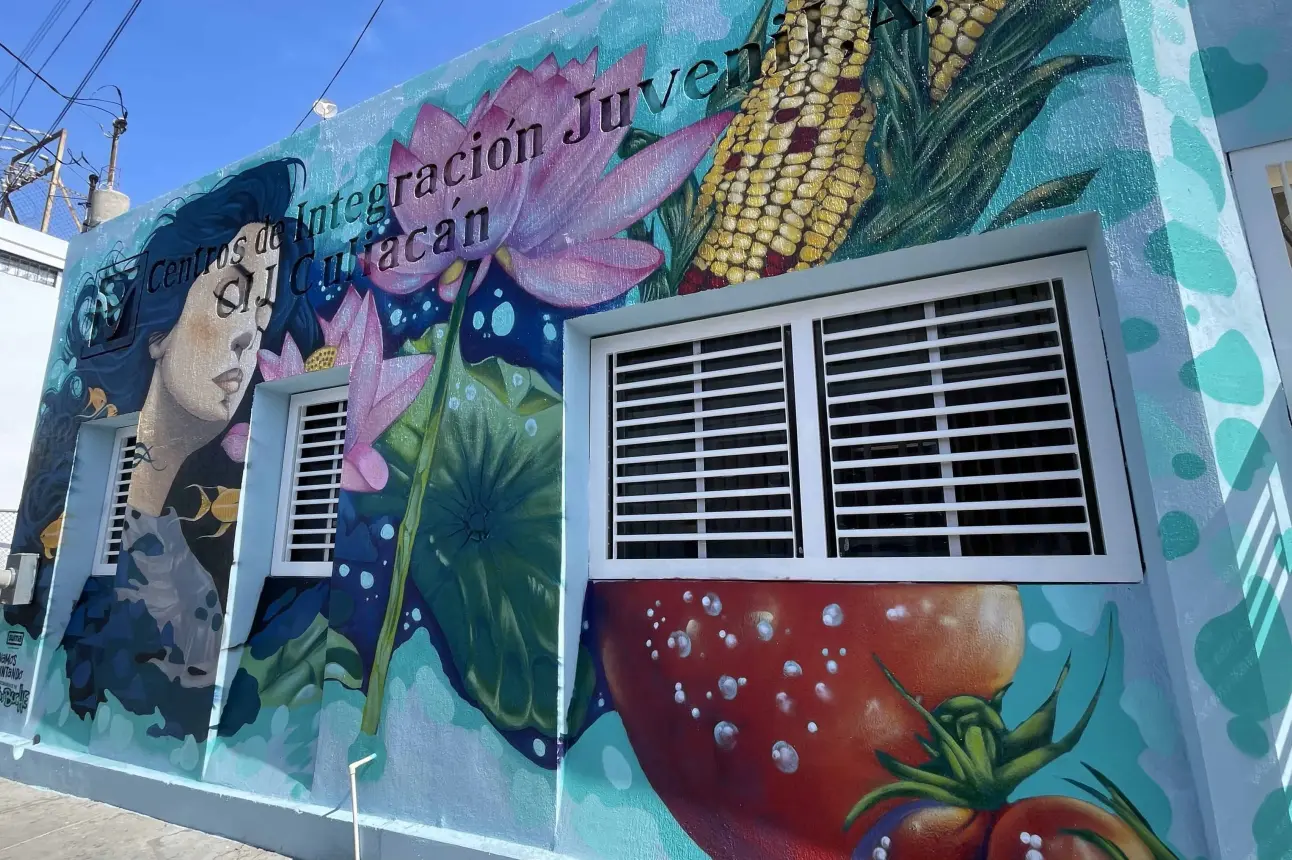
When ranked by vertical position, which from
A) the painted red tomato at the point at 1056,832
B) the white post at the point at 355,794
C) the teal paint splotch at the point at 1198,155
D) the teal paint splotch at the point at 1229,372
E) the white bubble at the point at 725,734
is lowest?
the white post at the point at 355,794

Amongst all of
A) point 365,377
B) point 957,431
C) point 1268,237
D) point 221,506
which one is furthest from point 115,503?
point 1268,237

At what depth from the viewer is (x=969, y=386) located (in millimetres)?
2564

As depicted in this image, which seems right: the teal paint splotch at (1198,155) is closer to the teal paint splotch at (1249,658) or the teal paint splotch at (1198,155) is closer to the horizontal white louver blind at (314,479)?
the teal paint splotch at (1249,658)

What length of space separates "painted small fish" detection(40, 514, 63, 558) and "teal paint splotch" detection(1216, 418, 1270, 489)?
22.8 ft

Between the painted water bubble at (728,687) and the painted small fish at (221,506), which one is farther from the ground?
the painted small fish at (221,506)

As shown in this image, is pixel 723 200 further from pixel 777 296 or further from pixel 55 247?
pixel 55 247

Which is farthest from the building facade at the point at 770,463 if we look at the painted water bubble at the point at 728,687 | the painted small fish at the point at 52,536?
the painted small fish at the point at 52,536

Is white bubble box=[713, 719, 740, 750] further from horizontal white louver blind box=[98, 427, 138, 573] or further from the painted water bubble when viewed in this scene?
horizontal white louver blind box=[98, 427, 138, 573]

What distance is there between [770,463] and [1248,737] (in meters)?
1.70

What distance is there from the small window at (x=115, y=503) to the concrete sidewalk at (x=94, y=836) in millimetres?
1633

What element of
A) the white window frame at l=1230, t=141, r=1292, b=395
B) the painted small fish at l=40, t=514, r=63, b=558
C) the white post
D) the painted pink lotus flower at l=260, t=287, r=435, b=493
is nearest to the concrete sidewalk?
the white post

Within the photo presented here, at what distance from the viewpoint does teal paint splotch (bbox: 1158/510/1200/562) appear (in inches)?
80.4

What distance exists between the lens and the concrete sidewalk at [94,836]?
11.2 feet

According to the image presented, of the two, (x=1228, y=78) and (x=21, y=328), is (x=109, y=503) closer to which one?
(x=21, y=328)
